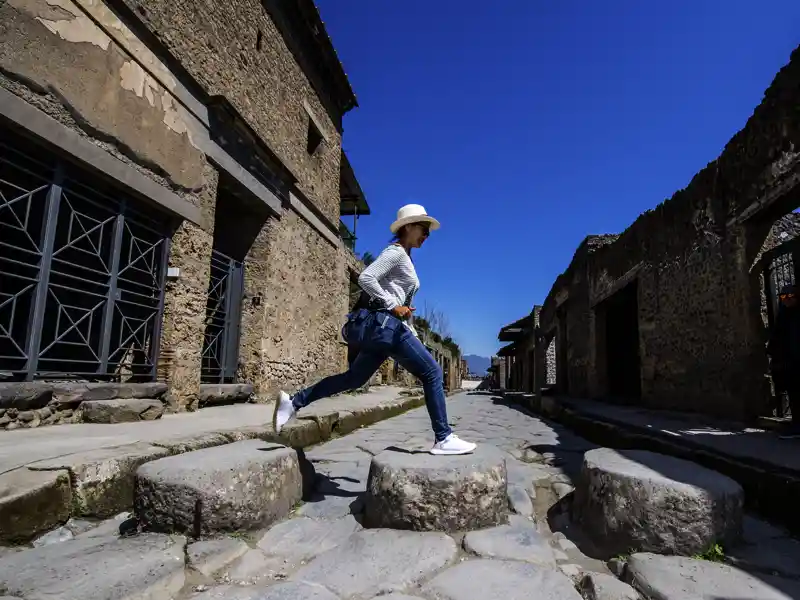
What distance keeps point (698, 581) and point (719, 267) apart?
14.9 ft

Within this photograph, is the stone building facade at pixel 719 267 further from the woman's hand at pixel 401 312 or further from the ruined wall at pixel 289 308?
the ruined wall at pixel 289 308

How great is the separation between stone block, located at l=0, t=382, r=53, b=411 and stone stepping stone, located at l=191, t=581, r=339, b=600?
3.10 m

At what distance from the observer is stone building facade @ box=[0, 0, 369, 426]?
407 centimetres

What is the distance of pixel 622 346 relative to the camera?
9875 mm

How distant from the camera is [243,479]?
→ 6.81 feet

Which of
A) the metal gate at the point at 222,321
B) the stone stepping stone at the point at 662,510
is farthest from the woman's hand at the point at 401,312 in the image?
the metal gate at the point at 222,321

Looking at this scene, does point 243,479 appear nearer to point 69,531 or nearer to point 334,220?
point 69,531

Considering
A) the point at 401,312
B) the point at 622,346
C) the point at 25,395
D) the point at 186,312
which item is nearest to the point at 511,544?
the point at 401,312

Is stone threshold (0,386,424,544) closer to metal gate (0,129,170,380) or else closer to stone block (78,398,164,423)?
stone block (78,398,164,423)

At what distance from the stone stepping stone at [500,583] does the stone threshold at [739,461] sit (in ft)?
4.40

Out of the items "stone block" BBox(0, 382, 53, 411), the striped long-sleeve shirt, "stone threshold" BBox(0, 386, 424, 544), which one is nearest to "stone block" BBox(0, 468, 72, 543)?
"stone threshold" BBox(0, 386, 424, 544)

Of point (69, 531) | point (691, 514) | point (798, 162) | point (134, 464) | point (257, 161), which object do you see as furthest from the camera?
point (257, 161)

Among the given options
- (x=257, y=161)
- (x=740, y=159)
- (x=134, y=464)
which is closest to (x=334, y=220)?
(x=257, y=161)

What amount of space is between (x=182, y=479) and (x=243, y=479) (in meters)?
0.25
